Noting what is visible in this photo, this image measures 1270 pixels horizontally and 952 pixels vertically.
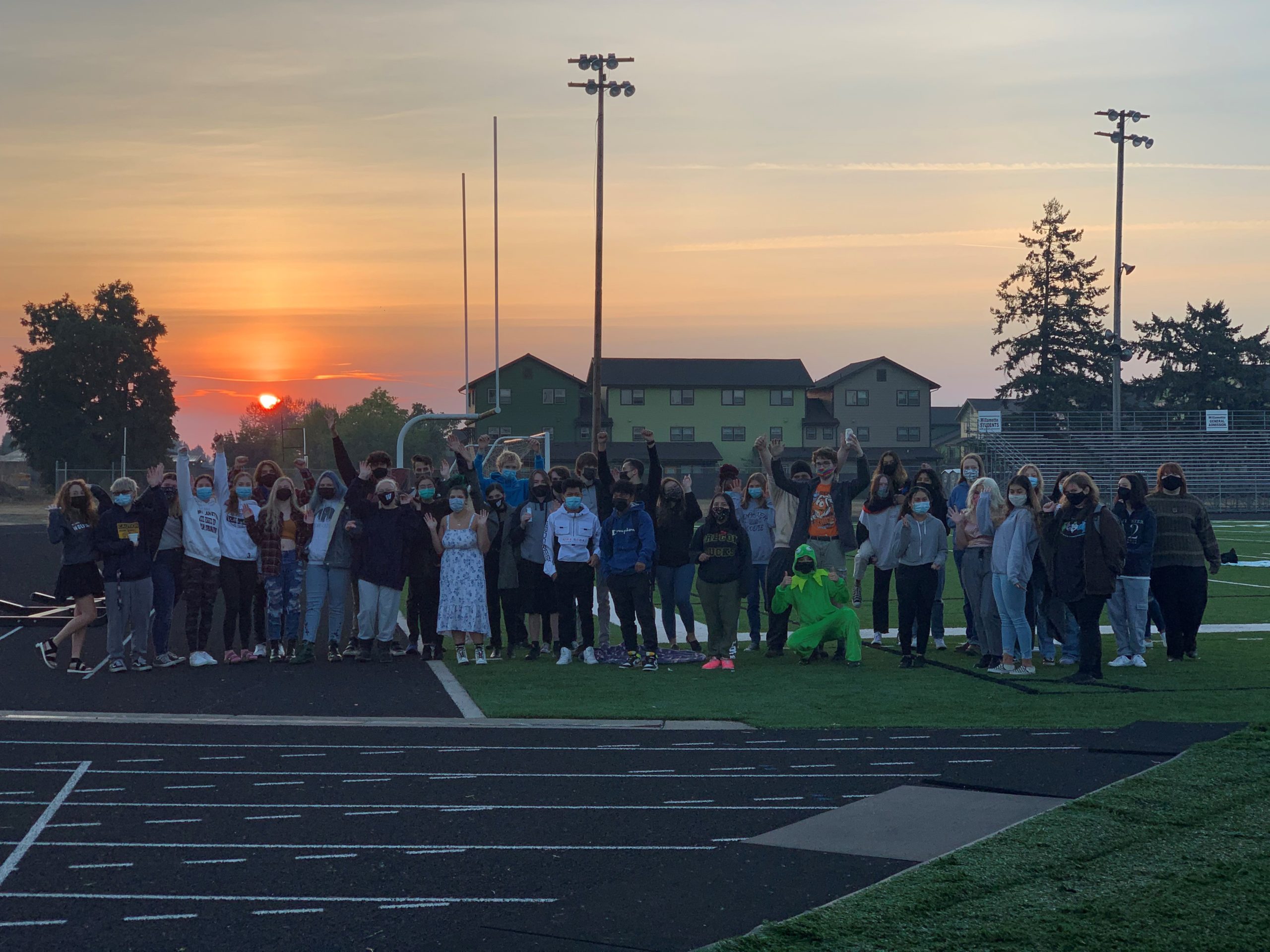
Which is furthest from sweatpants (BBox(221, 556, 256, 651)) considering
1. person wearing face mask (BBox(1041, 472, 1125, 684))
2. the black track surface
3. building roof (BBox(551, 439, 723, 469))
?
building roof (BBox(551, 439, 723, 469))

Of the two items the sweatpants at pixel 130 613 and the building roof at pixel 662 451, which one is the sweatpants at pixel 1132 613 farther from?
the building roof at pixel 662 451

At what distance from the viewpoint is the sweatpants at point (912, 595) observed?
12445 millimetres

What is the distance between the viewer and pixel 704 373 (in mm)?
83562

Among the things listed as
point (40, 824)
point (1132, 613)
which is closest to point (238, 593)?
point (40, 824)

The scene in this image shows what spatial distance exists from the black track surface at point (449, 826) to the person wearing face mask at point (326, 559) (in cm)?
326

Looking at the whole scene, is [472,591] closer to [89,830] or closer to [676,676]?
[676,676]

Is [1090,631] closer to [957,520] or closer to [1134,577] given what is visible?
[1134,577]

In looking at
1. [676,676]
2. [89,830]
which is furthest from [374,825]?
[676,676]

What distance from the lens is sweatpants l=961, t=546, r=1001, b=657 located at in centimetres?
1239

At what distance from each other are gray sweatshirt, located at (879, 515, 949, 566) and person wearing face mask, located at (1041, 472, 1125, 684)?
1.01m

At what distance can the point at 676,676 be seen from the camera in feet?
39.7

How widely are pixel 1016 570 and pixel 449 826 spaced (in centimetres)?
672

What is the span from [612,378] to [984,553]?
69.9m

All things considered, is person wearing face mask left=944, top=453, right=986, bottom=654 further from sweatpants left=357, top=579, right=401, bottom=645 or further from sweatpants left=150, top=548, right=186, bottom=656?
sweatpants left=150, top=548, right=186, bottom=656
